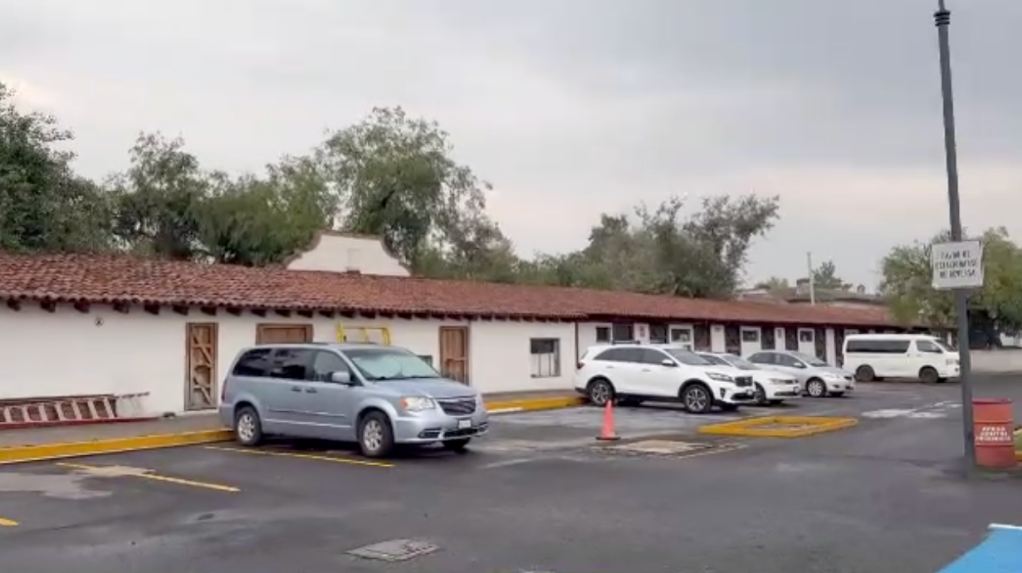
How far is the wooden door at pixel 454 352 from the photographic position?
2980 cm

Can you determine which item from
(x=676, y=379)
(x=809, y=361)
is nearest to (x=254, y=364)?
(x=676, y=379)

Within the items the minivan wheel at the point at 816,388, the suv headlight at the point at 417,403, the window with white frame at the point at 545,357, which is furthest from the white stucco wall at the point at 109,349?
the minivan wheel at the point at 816,388

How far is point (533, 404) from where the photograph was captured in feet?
87.2

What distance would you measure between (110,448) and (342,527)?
8.78 meters

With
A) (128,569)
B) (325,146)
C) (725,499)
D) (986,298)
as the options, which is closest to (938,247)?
(725,499)

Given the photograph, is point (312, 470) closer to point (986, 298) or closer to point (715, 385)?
point (715, 385)

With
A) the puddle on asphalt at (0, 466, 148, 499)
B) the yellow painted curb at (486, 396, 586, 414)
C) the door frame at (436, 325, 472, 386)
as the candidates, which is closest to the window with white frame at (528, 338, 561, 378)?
the door frame at (436, 325, 472, 386)

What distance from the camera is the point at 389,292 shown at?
30281 mm

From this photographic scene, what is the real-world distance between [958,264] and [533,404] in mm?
14173

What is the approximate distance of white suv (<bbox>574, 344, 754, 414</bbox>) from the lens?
24.7m

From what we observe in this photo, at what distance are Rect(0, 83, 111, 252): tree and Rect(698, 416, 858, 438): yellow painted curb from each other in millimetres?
23798

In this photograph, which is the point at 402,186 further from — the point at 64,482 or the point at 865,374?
the point at 64,482

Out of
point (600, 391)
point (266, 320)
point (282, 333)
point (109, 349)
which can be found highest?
point (266, 320)

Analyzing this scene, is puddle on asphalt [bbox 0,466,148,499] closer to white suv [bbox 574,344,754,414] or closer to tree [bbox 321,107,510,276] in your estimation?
white suv [bbox 574,344,754,414]
